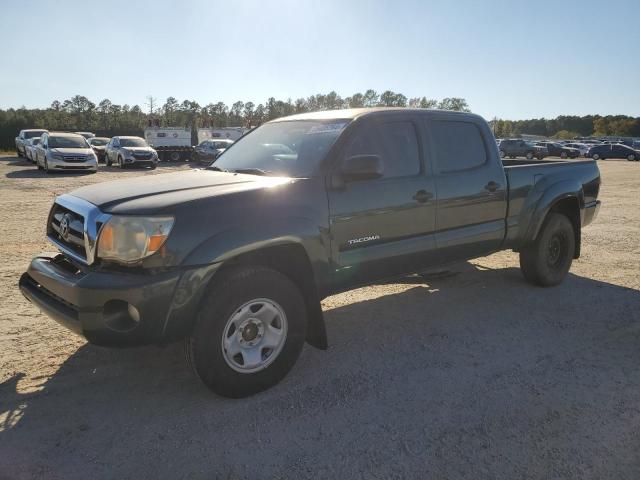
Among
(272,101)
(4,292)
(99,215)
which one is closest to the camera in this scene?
(99,215)

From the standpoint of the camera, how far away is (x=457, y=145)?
456 centimetres

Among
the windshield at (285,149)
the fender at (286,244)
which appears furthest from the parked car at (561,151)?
the fender at (286,244)

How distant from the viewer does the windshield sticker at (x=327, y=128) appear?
3.78 m

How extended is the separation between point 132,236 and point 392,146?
217 cm

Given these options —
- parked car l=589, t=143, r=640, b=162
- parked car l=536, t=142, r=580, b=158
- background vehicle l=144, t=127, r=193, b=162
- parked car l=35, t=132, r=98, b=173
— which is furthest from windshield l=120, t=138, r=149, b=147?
parked car l=589, t=143, r=640, b=162

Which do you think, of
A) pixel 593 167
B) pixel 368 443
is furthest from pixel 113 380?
pixel 593 167

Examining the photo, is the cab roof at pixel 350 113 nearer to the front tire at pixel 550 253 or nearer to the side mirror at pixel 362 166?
the side mirror at pixel 362 166

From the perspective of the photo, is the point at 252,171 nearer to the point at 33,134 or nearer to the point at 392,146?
the point at 392,146

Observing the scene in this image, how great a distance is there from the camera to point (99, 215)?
116 inches

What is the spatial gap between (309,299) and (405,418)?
3.32 feet

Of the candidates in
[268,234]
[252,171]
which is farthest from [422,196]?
[268,234]

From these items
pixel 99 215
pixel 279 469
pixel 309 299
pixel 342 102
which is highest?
pixel 342 102

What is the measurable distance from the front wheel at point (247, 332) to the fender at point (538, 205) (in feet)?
9.62

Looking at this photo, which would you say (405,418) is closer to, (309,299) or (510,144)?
(309,299)
